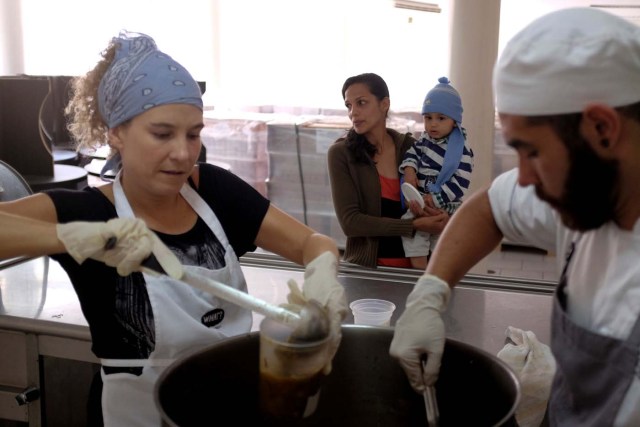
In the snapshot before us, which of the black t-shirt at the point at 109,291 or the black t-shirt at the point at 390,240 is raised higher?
the black t-shirt at the point at 109,291

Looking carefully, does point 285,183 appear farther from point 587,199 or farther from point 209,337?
point 587,199

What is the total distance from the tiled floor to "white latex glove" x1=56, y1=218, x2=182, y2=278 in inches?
174

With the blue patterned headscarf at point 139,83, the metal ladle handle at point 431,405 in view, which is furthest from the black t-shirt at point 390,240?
the metal ladle handle at point 431,405

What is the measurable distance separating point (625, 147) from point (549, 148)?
111mm

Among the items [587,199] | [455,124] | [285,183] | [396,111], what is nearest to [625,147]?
[587,199]

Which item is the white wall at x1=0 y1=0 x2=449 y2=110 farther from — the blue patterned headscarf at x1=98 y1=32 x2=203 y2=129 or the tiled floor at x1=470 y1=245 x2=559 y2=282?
the blue patterned headscarf at x1=98 y1=32 x2=203 y2=129

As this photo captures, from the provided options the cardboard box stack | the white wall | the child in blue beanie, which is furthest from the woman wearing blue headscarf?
the white wall

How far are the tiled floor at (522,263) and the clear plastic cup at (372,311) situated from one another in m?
3.63

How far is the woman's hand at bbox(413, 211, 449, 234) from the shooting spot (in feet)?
8.94

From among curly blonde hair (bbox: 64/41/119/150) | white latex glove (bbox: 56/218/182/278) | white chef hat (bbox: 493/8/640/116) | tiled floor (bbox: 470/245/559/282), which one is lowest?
tiled floor (bbox: 470/245/559/282)

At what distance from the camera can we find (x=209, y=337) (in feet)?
4.76

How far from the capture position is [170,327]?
1.41 meters

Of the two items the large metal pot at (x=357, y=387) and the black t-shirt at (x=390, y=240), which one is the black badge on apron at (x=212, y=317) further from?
the black t-shirt at (x=390, y=240)

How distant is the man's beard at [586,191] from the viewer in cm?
100
